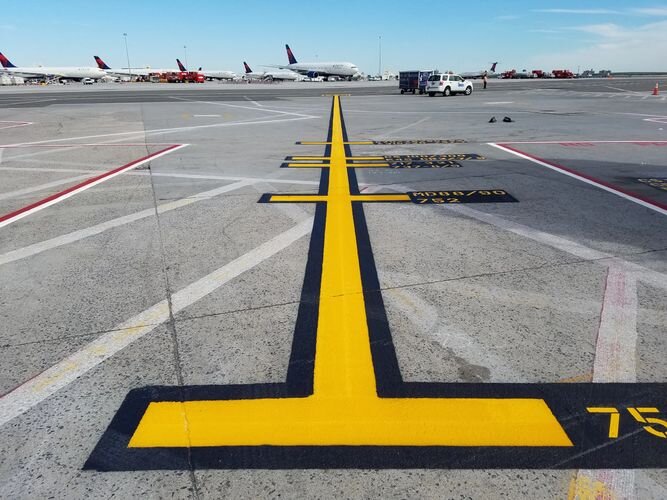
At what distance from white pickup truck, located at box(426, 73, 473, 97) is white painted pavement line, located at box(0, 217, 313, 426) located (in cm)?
3631

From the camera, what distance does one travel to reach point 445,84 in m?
37.5

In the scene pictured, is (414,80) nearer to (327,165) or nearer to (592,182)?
(327,165)

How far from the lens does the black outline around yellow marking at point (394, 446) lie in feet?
7.38

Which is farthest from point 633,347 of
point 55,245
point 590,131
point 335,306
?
point 590,131

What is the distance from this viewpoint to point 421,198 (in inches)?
282

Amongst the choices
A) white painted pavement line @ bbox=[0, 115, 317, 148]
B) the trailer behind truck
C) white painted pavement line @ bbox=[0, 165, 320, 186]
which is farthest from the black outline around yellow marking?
the trailer behind truck

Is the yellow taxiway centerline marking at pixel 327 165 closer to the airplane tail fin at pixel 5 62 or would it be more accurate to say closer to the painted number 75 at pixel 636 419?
the painted number 75 at pixel 636 419

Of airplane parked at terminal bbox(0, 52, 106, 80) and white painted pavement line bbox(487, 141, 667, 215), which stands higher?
airplane parked at terminal bbox(0, 52, 106, 80)

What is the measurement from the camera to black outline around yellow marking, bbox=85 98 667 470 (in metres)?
2.25

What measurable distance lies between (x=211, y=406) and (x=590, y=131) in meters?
16.5

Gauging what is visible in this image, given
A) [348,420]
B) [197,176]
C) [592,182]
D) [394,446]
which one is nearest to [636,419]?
[394,446]

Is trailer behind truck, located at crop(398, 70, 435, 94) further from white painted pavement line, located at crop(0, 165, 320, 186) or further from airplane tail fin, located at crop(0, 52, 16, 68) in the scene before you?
airplane tail fin, located at crop(0, 52, 16, 68)

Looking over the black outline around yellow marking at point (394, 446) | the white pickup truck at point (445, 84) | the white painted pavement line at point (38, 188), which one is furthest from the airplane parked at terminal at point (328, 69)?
the black outline around yellow marking at point (394, 446)

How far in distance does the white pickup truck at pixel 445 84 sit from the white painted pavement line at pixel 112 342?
119 feet
